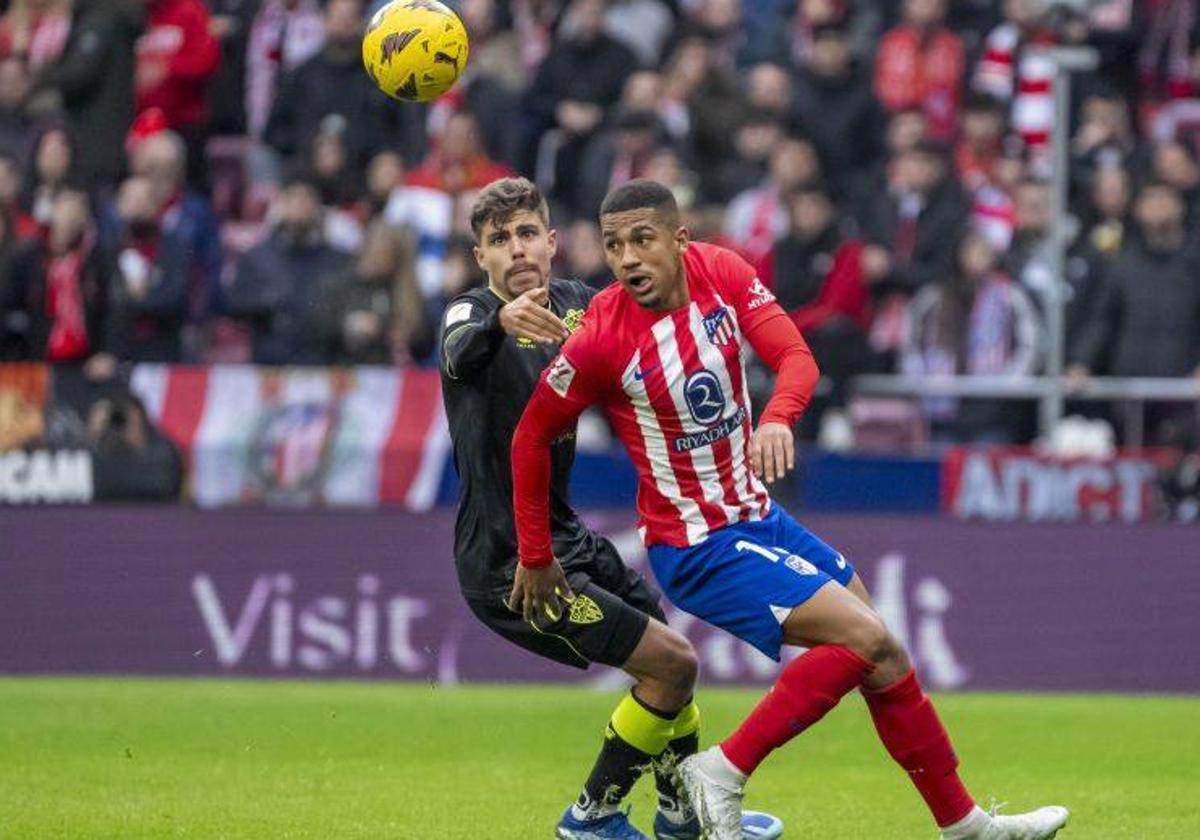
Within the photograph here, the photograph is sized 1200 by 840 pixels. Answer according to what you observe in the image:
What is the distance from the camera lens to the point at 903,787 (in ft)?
33.0

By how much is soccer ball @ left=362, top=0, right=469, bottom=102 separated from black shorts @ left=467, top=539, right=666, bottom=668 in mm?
1894

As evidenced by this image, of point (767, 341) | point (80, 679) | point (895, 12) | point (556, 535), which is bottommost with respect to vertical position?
point (80, 679)

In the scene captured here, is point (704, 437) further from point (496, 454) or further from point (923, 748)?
point (923, 748)

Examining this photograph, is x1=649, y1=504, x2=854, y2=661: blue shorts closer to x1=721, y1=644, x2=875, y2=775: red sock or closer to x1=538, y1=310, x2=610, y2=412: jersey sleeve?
x1=721, y1=644, x2=875, y2=775: red sock

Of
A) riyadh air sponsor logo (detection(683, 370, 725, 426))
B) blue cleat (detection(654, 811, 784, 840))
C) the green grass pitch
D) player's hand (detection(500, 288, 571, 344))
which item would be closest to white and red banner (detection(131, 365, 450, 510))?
the green grass pitch

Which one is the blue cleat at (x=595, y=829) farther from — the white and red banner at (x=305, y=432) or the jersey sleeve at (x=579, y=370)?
the white and red banner at (x=305, y=432)

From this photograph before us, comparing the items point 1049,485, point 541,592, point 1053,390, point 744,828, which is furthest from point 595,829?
point 1053,390

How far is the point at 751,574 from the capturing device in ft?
25.6

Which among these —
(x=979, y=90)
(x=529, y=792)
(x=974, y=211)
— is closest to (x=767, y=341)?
(x=529, y=792)

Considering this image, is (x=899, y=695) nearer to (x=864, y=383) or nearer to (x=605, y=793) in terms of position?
(x=605, y=793)

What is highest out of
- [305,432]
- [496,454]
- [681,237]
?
[681,237]

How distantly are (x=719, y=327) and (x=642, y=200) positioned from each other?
1.66 ft

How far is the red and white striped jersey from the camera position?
7812 millimetres

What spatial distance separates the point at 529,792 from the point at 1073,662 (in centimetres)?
541
